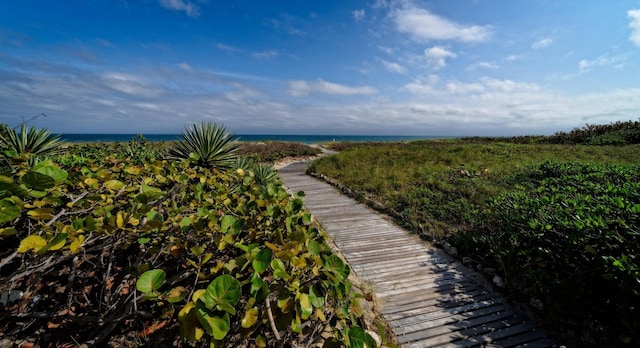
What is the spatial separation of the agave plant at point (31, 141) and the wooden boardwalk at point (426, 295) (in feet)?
21.6

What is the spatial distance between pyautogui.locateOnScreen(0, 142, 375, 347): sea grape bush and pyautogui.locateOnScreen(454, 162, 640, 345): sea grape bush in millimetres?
2300

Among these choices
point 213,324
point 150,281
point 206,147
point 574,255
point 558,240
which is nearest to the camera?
point 213,324

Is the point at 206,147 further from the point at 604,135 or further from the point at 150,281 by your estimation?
the point at 604,135

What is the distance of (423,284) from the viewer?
12.0 ft

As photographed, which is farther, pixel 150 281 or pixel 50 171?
pixel 50 171

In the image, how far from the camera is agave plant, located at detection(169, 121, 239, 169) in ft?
18.2

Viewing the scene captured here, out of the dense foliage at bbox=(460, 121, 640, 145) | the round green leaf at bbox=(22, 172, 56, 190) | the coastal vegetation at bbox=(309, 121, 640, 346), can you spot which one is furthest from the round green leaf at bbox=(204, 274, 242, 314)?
the dense foliage at bbox=(460, 121, 640, 145)

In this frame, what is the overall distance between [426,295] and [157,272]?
3.31m

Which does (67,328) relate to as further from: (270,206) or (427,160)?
(427,160)

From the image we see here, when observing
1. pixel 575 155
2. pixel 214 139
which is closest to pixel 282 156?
pixel 214 139

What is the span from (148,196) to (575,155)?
1731 cm

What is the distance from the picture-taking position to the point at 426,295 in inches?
135

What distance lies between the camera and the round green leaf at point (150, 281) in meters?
1.13

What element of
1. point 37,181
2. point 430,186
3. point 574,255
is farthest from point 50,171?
point 430,186
